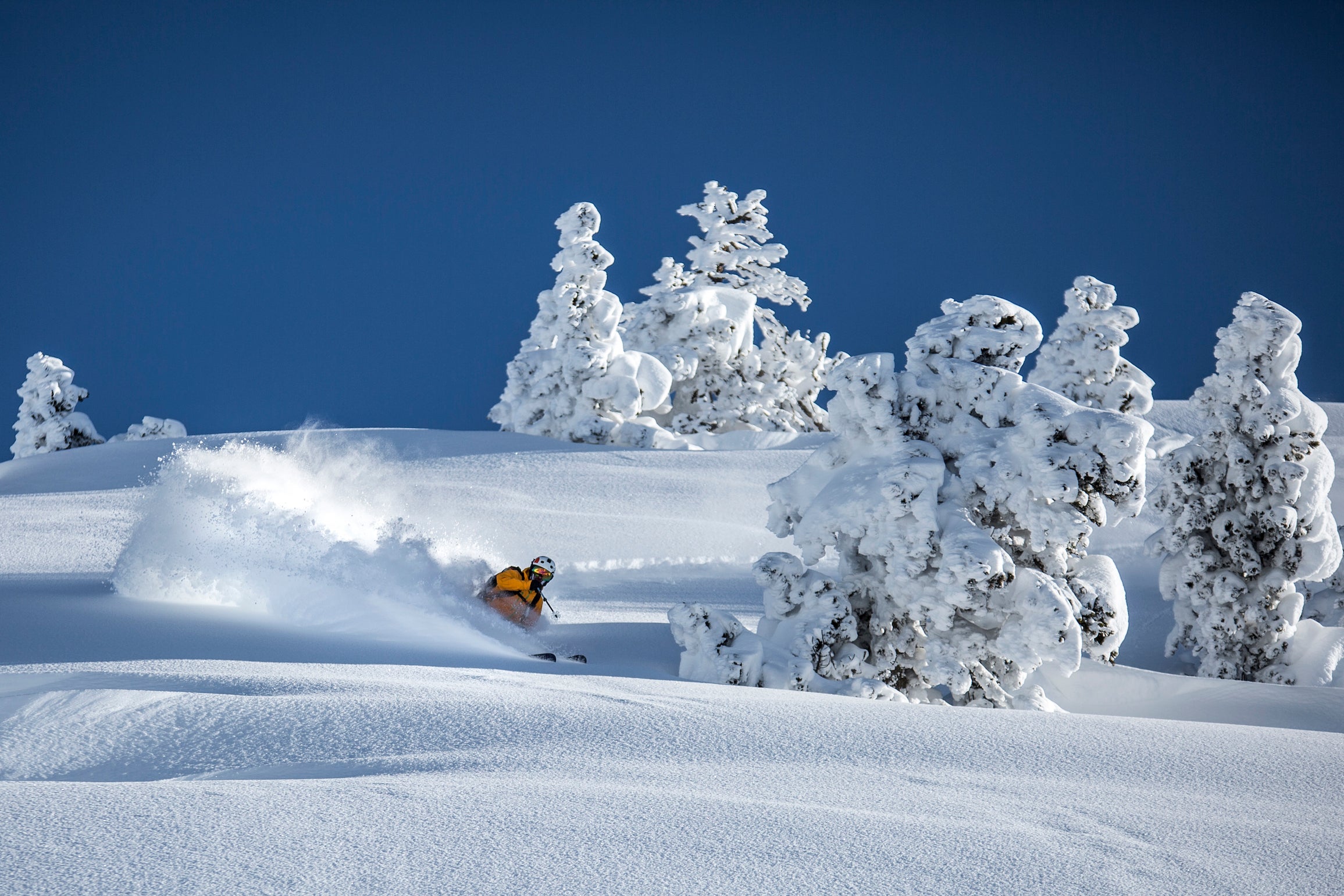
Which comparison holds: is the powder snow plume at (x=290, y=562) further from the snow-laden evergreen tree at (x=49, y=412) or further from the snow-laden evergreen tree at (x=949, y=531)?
the snow-laden evergreen tree at (x=49, y=412)

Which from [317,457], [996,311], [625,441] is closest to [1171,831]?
[996,311]

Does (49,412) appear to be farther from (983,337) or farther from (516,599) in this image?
(983,337)

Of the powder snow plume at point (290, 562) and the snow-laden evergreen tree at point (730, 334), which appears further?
the snow-laden evergreen tree at point (730, 334)

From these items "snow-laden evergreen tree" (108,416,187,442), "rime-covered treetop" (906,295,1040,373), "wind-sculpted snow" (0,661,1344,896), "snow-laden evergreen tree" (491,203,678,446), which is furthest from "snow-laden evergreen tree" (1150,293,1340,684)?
"snow-laden evergreen tree" (108,416,187,442)

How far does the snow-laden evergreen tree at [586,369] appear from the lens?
2464cm

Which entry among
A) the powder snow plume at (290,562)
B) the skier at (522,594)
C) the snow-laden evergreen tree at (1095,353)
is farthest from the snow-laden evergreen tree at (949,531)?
the snow-laden evergreen tree at (1095,353)

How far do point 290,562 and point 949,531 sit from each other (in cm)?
575

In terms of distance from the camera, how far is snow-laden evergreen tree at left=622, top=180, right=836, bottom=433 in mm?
28797

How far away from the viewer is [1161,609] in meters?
14.5

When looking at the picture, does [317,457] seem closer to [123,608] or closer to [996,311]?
[123,608]

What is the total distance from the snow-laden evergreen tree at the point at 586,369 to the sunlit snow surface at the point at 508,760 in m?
15.5

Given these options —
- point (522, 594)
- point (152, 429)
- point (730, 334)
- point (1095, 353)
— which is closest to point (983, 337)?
point (522, 594)

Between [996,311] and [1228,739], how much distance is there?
3.94m

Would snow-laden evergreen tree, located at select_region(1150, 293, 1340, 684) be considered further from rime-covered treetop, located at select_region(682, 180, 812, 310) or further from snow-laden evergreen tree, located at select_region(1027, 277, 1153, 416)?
rime-covered treetop, located at select_region(682, 180, 812, 310)
